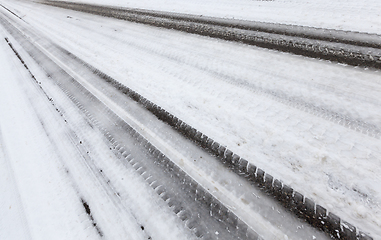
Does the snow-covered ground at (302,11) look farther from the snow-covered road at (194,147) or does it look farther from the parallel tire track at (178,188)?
the parallel tire track at (178,188)

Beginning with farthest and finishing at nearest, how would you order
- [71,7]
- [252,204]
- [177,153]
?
[71,7]
[177,153]
[252,204]

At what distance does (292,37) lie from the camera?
4.06 m

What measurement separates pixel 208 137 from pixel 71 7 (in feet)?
33.5

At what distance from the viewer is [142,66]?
4.42m

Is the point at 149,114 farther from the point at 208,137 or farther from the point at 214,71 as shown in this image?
the point at 214,71

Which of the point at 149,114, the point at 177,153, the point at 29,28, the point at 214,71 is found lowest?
the point at 177,153

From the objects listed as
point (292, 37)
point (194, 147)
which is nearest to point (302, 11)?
point (292, 37)

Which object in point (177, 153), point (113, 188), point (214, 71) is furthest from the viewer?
point (214, 71)

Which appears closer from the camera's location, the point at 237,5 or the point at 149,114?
→ the point at 149,114

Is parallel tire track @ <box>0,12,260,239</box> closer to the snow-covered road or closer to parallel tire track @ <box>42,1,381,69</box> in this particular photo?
the snow-covered road

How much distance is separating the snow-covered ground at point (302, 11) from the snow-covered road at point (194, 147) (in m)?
1.40

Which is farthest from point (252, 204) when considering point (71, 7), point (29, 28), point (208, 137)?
point (71, 7)

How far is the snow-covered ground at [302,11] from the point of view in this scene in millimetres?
3985

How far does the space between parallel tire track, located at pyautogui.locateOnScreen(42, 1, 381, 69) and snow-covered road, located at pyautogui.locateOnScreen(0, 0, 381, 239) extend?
0.27 metres
